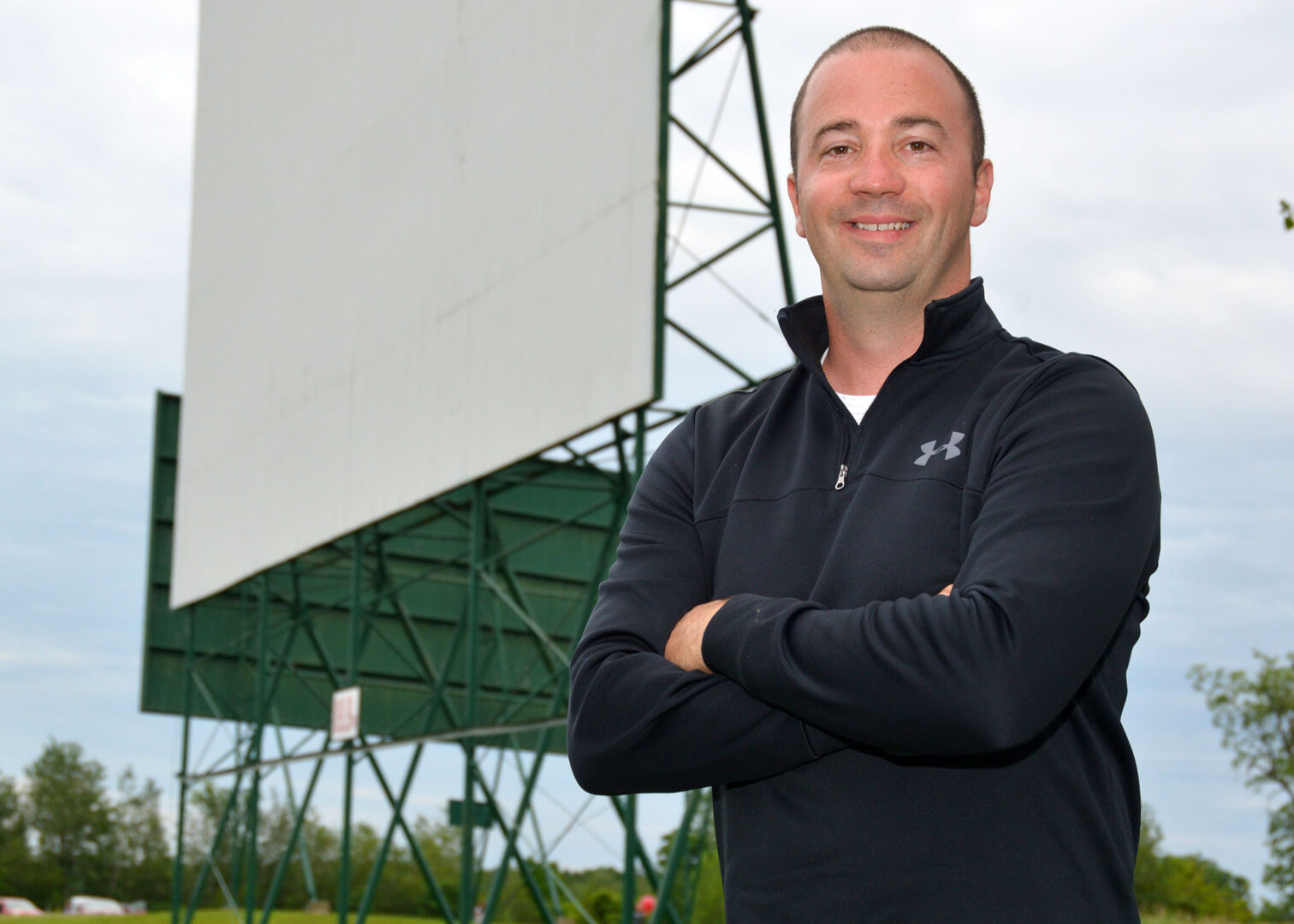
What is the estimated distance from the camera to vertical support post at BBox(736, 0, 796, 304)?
Result: 11.6 metres

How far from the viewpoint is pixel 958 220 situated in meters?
2.15

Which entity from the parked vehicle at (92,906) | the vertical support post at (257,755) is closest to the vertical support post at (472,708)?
the vertical support post at (257,755)

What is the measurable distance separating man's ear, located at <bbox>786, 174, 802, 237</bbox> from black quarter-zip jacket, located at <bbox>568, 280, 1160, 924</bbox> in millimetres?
203

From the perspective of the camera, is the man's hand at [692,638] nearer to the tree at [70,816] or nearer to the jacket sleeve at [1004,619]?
the jacket sleeve at [1004,619]

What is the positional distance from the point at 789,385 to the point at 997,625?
0.63 meters

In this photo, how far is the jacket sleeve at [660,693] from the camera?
1.92 meters

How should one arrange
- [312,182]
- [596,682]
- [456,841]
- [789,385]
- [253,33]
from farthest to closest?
[456,841] < [253,33] < [312,182] < [789,385] < [596,682]

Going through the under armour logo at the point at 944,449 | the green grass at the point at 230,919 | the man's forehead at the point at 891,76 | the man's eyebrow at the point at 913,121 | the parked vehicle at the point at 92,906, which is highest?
the man's forehead at the point at 891,76

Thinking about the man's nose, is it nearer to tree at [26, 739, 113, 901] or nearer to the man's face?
the man's face

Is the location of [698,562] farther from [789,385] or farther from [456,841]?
[456,841]

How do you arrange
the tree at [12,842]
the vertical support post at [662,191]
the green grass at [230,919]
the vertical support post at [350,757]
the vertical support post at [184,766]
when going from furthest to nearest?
the tree at [12,842], the green grass at [230,919], the vertical support post at [184,766], the vertical support post at [350,757], the vertical support post at [662,191]

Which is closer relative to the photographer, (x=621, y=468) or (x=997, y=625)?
(x=997, y=625)

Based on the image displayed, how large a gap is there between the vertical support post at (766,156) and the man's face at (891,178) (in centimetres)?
942

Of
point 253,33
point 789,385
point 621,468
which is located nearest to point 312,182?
point 253,33
